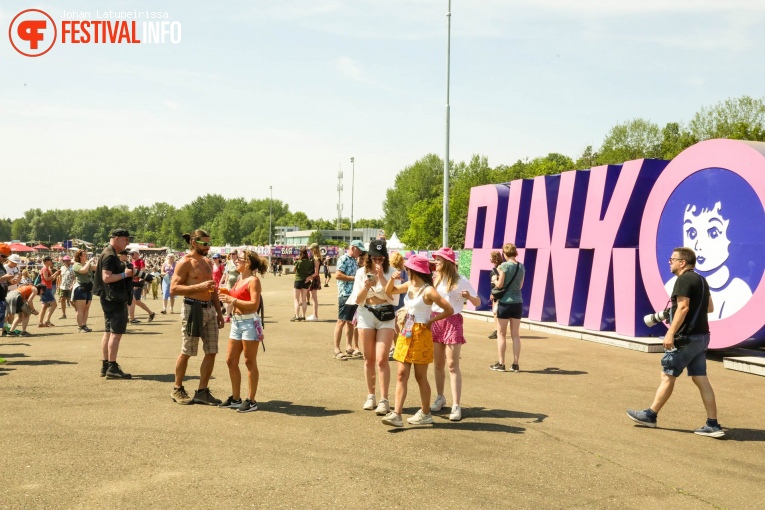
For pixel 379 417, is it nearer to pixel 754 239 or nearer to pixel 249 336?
pixel 249 336

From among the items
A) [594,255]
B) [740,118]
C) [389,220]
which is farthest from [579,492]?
[389,220]

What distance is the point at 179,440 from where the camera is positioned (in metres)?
5.81

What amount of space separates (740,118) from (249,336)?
175 feet

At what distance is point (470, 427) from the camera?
6449 mm

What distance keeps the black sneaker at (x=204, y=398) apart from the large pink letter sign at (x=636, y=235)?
8.35 metres

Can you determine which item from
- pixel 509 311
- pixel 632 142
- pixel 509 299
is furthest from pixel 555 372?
pixel 632 142

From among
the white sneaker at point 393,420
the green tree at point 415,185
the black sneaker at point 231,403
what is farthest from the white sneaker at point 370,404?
the green tree at point 415,185

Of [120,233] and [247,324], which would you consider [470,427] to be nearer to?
[247,324]

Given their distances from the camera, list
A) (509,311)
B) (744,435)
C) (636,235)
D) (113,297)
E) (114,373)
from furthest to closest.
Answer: (636,235) < (509,311) < (113,297) < (114,373) < (744,435)

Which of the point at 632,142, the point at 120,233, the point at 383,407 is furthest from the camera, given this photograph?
the point at 632,142

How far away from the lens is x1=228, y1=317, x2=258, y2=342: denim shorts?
679 centimetres

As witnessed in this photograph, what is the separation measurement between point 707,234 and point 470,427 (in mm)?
7539

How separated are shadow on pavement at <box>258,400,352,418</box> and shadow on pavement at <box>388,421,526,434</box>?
81 cm

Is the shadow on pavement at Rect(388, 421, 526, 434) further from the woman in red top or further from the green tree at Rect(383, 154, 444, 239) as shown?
the green tree at Rect(383, 154, 444, 239)
